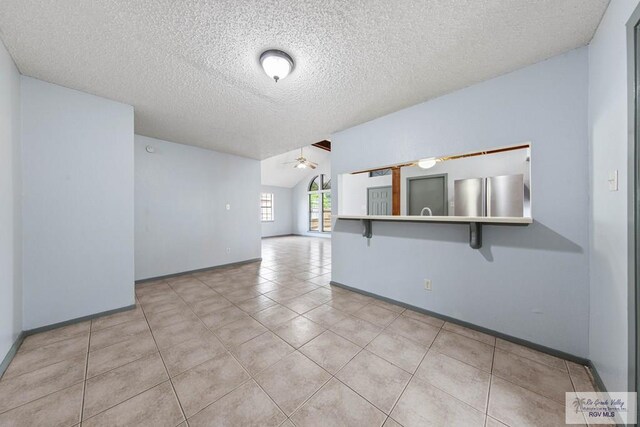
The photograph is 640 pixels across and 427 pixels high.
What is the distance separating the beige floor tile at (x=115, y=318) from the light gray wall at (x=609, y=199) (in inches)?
161

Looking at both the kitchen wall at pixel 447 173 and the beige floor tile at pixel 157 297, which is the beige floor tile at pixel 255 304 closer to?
the beige floor tile at pixel 157 297

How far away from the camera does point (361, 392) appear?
1.49m

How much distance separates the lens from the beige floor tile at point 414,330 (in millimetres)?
2109

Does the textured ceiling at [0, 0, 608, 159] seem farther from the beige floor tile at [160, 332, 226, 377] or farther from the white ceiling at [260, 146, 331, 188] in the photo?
the white ceiling at [260, 146, 331, 188]

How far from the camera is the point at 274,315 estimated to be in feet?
8.57

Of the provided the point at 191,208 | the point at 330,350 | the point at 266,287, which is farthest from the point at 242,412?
the point at 191,208

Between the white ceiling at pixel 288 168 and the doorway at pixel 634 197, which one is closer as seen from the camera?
the doorway at pixel 634 197

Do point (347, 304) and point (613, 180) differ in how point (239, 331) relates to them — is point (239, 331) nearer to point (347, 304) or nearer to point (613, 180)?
point (347, 304)

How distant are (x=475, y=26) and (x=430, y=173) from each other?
4.74ft

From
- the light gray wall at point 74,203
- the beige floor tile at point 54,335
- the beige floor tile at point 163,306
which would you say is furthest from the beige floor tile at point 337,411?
the light gray wall at point 74,203

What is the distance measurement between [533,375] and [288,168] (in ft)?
30.2

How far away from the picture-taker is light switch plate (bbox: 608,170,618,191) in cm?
132

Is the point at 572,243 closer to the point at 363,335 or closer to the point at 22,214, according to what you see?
the point at 363,335

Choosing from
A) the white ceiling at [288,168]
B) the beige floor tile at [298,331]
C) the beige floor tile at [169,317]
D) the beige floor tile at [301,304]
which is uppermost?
the white ceiling at [288,168]
